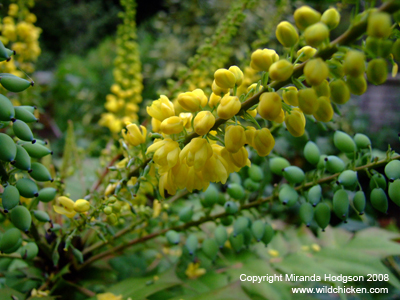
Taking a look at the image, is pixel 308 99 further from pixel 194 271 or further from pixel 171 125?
pixel 194 271

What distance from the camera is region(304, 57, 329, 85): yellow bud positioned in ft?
0.77

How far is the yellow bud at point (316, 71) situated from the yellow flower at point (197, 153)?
0.12 m

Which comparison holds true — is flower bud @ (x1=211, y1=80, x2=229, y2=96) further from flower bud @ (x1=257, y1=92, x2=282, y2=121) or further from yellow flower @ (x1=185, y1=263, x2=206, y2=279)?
yellow flower @ (x1=185, y1=263, x2=206, y2=279)

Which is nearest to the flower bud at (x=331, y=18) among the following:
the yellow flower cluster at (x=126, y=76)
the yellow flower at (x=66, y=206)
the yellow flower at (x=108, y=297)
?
the yellow flower at (x=66, y=206)

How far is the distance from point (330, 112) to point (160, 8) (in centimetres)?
394

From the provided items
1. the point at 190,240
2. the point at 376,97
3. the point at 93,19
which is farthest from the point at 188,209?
the point at 93,19

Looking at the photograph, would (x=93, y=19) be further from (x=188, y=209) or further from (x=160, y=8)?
(x=188, y=209)

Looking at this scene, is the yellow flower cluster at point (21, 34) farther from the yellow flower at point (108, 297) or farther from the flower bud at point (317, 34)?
the flower bud at point (317, 34)

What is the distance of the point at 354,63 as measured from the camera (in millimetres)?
223

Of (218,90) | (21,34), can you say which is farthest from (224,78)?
(21,34)

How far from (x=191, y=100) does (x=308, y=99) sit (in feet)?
0.40

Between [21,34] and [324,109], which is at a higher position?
[21,34]

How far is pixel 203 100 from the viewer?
323mm

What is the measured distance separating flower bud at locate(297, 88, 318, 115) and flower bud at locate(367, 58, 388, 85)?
5cm
